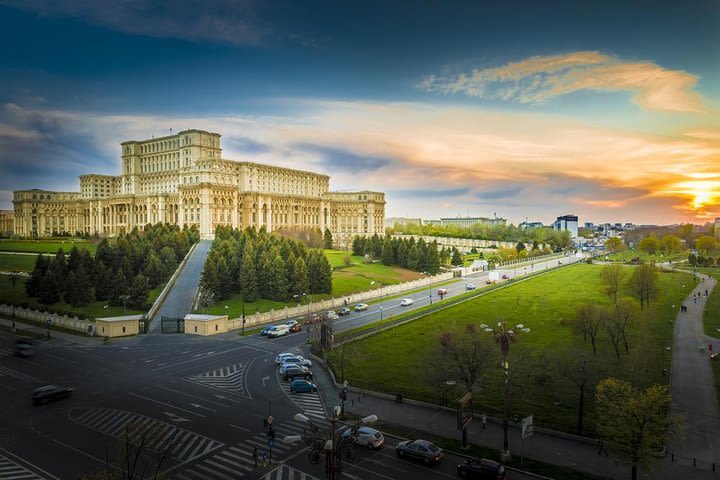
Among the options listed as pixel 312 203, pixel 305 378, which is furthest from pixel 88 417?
pixel 312 203

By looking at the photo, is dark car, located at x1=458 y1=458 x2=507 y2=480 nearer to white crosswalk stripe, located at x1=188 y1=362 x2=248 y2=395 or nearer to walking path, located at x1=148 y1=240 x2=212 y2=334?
white crosswalk stripe, located at x1=188 y1=362 x2=248 y2=395

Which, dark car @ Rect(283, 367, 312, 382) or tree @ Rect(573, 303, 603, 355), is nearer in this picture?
dark car @ Rect(283, 367, 312, 382)

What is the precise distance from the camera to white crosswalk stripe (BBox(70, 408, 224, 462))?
2233 centimetres

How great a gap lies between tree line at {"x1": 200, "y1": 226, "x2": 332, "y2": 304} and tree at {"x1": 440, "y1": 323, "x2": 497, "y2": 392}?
124 ft

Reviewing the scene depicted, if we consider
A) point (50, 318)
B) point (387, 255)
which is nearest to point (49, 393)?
point (50, 318)

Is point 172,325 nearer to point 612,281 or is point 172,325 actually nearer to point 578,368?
point 578,368

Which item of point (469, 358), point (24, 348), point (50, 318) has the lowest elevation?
point (24, 348)

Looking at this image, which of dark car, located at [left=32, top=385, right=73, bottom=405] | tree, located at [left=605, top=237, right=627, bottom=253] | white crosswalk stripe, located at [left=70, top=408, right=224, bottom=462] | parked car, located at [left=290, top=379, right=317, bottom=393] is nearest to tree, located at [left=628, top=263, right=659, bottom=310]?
parked car, located at [left=290, top=379, right=317, bottom=393]

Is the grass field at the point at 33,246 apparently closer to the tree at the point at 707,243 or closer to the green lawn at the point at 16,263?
the green lawn at the point at 16,263

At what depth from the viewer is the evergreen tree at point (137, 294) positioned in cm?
5694

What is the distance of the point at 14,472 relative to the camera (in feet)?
69.3

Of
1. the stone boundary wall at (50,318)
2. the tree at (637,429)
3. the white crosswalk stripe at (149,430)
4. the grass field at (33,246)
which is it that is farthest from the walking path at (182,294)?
the tree at (637,429)

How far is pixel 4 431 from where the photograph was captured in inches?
993

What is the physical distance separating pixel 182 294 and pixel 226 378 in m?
31.4
